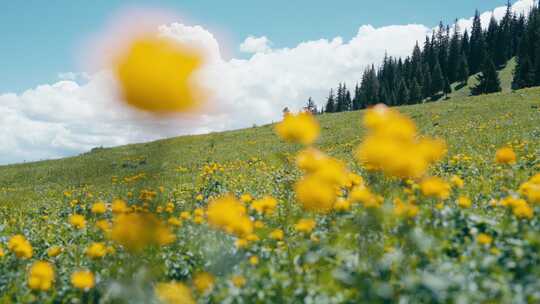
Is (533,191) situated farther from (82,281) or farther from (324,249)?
(82,281)

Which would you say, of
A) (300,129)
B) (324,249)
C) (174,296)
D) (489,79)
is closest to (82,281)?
(174,296)

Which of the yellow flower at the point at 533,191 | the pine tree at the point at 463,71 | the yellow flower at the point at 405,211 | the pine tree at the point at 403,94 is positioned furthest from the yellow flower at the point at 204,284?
the pine tree at the point at 463,71

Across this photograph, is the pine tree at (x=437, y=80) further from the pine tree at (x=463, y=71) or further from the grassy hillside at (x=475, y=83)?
the pine tree at (x=463, y=71)

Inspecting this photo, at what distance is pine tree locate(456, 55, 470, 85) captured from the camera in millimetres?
87500

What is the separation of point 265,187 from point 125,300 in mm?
7210

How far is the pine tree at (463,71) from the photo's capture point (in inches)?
3445

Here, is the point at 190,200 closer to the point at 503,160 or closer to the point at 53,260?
the point at 53,260

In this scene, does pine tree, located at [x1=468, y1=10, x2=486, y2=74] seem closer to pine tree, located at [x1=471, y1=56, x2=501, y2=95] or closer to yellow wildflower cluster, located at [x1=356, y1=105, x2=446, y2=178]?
pine tree, located at [x1=471, y1=56, x2=501, y2=95]

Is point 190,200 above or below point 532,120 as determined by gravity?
below

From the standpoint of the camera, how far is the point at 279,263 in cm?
356

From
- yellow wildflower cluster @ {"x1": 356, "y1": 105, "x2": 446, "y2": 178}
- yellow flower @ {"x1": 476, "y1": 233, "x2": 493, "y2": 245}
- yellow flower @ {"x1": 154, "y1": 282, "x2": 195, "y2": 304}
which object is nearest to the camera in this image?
yellow wildflower cluster @ {"x1": 356, "y1": 105, "x2": 446, "y2": 178}

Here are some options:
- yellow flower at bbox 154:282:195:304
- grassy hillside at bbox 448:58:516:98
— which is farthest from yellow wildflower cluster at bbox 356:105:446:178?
grassy hillside at bbox 448:58:516:98

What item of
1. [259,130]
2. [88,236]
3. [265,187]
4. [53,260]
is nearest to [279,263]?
[53,260]

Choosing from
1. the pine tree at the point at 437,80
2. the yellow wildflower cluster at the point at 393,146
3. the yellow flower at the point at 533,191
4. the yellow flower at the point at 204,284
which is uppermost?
the pine tree at the point at 437,80
